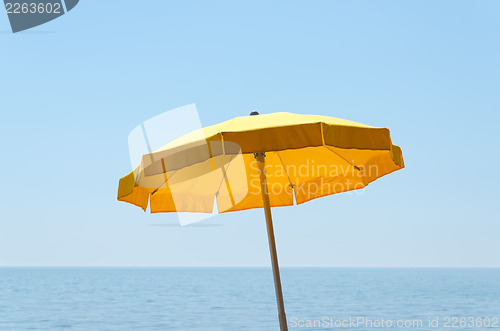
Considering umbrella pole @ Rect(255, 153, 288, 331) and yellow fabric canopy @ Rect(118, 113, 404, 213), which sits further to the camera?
umbrella pole @ Rect(255, 153, 288, 331)

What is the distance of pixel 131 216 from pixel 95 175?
9.22 metres

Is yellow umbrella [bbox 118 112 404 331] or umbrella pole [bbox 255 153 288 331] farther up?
yellow umbrella [bbox 118 112 404 331]

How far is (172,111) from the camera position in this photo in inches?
140

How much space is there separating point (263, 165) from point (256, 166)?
0.57 metres

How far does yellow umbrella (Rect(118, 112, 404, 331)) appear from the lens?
277cm

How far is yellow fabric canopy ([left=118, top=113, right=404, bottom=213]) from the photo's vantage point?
2764 mm

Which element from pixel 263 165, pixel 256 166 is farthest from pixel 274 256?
pixel 256 166

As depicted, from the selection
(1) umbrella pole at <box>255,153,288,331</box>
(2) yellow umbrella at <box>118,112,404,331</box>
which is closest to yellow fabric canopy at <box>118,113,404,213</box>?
(2) yellow umbrella at <box>118,112,404,331</box>

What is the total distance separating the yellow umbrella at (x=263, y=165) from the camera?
2766 mm

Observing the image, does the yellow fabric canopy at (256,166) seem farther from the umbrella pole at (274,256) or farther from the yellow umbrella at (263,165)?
the umbrella pole at (274,256)

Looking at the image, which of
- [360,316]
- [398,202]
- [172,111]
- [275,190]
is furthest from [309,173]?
[398,202]

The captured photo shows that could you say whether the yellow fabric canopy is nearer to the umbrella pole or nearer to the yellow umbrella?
the yellow umbrella

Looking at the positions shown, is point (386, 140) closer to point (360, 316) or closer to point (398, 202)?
point (360, 316)

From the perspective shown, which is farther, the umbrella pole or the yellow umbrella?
the umbrella pole
